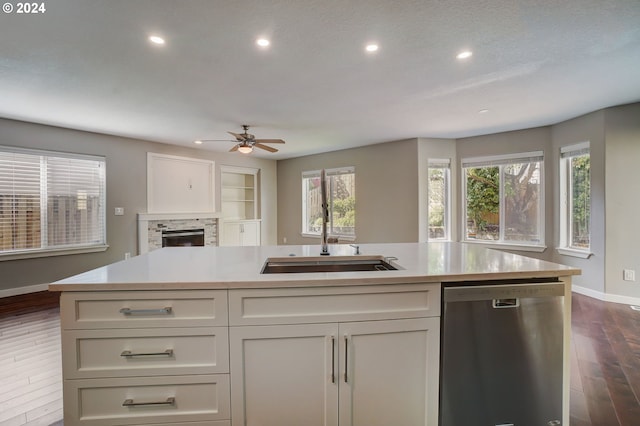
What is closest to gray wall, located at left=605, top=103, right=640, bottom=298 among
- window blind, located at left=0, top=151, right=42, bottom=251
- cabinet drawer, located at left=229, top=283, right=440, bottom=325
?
cabinet drawer, located at left=229, top=283, right=440, bottom=325

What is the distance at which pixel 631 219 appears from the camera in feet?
11.8

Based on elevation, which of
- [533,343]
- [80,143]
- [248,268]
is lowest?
[533,343]

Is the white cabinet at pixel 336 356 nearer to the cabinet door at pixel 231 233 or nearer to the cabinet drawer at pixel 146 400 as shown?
the cabinet drawer at pixel 146 400

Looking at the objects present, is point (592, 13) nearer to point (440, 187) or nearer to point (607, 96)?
point (607, 96)

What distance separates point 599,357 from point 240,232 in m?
6.23

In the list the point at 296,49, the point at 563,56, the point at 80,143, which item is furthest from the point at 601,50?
the point at 80,143

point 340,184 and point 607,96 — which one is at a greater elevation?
point 607,96

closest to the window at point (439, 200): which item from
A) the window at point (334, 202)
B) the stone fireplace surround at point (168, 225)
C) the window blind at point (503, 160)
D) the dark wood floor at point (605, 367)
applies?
the window blind at point (503, 160)

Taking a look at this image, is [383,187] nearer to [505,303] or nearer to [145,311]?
[505,303]

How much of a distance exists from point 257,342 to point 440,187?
16.1ft

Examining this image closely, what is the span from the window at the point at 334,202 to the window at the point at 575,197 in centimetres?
346

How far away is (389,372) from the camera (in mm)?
1352

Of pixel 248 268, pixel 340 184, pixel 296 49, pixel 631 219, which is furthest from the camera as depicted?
pixel 340 184

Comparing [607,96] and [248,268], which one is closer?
[248,268]
